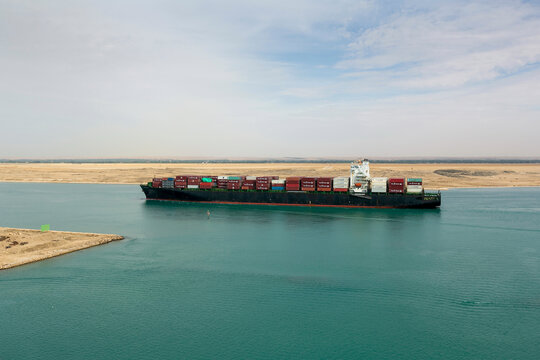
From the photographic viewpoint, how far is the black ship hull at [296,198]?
83.7 m

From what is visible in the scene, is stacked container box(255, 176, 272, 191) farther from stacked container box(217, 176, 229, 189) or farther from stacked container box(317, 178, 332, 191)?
stacked container box(317, 178, 332, 191)

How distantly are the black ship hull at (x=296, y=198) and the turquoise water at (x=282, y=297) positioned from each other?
25.3 meters

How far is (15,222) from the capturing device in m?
62.9

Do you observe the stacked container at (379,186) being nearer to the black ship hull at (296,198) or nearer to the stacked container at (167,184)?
the black ship hull at (296,198)

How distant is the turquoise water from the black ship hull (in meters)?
25.3

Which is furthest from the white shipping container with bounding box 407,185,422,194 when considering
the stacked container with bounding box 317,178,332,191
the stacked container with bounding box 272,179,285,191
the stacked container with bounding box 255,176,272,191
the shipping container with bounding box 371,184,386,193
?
the stacked container with bounding box 255,176,272,191

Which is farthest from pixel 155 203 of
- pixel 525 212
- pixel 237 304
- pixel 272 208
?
pixel 525 212

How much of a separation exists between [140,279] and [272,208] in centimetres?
5316

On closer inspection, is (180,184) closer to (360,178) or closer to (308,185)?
(308,185)

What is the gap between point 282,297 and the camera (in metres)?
31.6

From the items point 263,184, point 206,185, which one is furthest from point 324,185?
point 206,185

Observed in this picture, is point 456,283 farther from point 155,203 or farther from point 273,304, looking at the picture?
point 155,203

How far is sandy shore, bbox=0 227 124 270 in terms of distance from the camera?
40.8 m

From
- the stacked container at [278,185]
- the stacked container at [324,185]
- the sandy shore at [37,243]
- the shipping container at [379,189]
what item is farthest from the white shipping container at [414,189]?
the sandy shore at [37,243]
